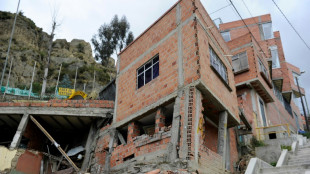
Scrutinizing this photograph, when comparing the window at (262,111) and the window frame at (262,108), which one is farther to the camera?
the window at (262,111)

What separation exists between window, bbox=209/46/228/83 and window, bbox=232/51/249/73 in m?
6.89

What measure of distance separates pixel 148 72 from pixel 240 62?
9960 mm

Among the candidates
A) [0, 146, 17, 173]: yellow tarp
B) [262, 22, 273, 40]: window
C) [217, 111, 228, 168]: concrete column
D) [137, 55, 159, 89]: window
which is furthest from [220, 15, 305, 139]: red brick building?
[0, 146, 17, 173]: yellow tarp

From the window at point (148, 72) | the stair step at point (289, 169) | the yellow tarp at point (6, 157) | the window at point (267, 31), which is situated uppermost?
the window at point (267, 31)

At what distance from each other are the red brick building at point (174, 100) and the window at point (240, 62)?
6.04m

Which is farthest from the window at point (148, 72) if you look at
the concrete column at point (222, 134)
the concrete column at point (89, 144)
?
the concrete column at point (89, 144)

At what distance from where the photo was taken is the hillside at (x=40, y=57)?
Result: 1271 inches

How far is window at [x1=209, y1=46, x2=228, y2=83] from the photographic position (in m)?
10.7

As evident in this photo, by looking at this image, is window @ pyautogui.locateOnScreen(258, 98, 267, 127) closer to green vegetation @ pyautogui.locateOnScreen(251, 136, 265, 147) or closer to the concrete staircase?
green vegetation @ pyautogui.locateOnScreen(251, 136, 265, 147)

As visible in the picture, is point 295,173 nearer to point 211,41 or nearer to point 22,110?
point 211,41

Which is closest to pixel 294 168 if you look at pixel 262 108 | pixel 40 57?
pixel 262 108

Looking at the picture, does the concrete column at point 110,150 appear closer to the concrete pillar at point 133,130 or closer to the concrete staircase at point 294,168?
the concrete pillar at point 133,130

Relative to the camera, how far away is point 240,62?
18781 millimetres


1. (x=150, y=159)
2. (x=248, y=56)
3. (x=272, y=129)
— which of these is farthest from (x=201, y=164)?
(x=248, y=56)
